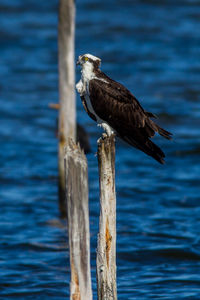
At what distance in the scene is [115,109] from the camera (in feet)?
21.5

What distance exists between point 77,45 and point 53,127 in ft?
20.3

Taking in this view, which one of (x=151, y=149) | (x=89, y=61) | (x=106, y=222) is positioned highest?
(x=89, y=61)

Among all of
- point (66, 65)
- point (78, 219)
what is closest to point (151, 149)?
point (78, 219)

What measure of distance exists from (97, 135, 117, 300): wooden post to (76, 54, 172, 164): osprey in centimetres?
70

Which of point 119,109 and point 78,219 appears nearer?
point 78,219

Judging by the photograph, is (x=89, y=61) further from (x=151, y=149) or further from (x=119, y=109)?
(x=151, y=149)

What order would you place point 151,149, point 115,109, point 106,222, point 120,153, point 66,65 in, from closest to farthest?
point 106,222
point 151,149
point 115,109
point 66,65
point 120,153

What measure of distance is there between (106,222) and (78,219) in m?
0.70

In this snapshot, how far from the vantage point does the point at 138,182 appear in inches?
494

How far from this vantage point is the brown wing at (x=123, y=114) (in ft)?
21.0

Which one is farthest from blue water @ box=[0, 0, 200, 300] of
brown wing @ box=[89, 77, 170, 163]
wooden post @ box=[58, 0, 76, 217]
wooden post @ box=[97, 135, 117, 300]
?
brown wing @ box=[89, 77, 170, 163]

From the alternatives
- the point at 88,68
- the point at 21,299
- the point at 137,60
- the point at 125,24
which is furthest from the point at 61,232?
the point at 125,24

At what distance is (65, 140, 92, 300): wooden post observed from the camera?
4957mm

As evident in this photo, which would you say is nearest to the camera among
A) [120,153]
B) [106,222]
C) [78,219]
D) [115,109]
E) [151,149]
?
[78,219]
